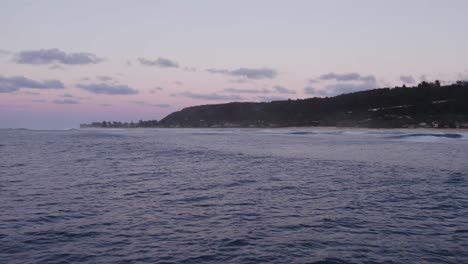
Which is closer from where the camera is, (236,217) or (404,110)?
(236,217)

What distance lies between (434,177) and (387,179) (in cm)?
362

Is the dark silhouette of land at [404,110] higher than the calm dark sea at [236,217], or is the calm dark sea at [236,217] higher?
the dark silhouette of land at [404,110]

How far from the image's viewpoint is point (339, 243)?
1312cm

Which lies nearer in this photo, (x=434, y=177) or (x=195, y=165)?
(x=434, y=177)

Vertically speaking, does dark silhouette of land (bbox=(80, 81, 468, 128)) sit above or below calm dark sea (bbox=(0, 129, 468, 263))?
above

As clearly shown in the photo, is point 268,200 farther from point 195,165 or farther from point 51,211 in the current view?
point 195,165

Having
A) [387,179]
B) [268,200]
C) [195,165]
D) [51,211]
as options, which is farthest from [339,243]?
[195,165]

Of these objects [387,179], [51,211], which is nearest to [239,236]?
[51,211]

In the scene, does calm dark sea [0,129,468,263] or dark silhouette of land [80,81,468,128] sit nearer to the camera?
calm dark sea [0,129,468,263]

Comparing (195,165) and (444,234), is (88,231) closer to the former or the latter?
(444,234)

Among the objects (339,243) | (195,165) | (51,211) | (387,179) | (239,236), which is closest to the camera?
(339,243)

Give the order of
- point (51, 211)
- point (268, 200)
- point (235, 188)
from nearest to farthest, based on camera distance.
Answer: point (51, 211)
point (268, 200)
point (235, 188)

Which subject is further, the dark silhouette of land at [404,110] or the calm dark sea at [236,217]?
the dark silhouette of land at [404,110]

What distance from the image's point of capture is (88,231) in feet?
48.4
